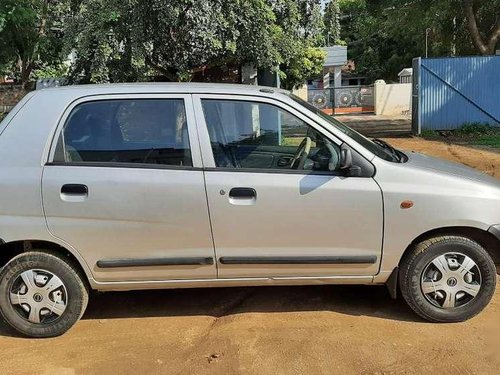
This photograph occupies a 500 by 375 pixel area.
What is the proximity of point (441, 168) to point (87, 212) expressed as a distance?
2566 mm

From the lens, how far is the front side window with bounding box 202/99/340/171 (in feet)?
13.4

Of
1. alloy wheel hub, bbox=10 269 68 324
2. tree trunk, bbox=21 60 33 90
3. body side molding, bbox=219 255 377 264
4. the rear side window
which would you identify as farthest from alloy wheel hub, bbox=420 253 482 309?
tree trunk, bbox=21 60 33 90

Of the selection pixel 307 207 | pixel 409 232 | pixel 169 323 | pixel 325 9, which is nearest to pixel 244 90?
pixel 307 207

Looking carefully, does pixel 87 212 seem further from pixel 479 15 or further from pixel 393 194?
pixel 479 15

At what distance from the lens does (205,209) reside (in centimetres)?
397

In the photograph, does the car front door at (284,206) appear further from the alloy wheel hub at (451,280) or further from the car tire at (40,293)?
the car tire at (40,293)

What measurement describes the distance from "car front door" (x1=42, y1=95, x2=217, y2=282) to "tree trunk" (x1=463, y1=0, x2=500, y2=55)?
54.7 feet

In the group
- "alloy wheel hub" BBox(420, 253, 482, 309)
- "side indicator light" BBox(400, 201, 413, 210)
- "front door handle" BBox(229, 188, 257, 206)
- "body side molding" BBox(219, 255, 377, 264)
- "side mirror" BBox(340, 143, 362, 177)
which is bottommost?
"alloy wheel hub" BBox(420, 253, 482, 309)

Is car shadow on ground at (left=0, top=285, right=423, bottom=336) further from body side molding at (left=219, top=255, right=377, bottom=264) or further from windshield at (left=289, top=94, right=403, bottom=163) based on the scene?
windshield at (left=289, top=94, right=403, bottom=163)

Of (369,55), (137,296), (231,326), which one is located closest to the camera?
(231,326)

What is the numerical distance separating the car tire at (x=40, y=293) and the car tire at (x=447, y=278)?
236 centimetres

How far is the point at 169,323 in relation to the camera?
4.37 m

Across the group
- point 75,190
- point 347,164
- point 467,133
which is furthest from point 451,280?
point 467,133

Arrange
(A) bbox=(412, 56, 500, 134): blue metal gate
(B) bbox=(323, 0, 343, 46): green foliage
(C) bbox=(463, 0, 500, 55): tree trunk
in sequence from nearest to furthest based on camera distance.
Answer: (B) bbox=(323, 0, 343, 46): green foliage
(A) bbox=(412, 56, 500, 134): blue metal gate
(C) bbox=(463, 0, 500, 55): tree trunk
